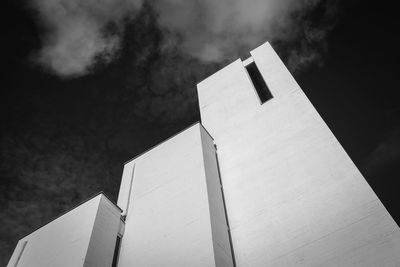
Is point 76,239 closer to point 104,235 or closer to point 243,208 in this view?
point 104,235

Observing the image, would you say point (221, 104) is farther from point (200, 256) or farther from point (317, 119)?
point (200, 256)

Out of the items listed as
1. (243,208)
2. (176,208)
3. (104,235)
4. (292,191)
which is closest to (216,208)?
(243,208)

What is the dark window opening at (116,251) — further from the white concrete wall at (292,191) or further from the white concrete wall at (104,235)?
the white concrete wall at (292,191)

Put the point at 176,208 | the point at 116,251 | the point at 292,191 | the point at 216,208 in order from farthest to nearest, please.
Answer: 1. the point at 116,251
2. the point at 176,208
3. the point at 216,208
4. the point at 292,191

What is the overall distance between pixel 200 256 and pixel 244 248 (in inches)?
46.5

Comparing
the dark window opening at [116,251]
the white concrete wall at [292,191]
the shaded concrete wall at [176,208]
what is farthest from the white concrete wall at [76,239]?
the white concrete wall at [292,191]

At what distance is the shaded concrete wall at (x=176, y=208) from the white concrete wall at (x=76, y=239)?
1.91 feet

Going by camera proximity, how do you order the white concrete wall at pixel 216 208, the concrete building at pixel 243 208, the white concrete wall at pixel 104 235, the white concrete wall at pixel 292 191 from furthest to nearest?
the white concrete wall at pixel 104 235 < the white concrete wall at pixel 216 208 < the concrete building at pixel 243 208 < the white concrete wall at pixel 292 191

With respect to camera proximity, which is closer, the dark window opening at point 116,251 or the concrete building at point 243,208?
the concrete building at point 243,208

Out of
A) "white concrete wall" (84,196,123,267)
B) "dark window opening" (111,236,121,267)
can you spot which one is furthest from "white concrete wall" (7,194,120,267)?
"dark window opening" (111,236,121,267)

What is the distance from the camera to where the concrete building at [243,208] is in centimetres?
522

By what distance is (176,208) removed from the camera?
6.67 metres

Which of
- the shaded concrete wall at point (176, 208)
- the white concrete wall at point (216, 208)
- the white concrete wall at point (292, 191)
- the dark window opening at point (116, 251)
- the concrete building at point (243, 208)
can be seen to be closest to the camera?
the white concrete wall at point (292, 191)

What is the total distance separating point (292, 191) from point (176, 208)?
2817 millimetres
